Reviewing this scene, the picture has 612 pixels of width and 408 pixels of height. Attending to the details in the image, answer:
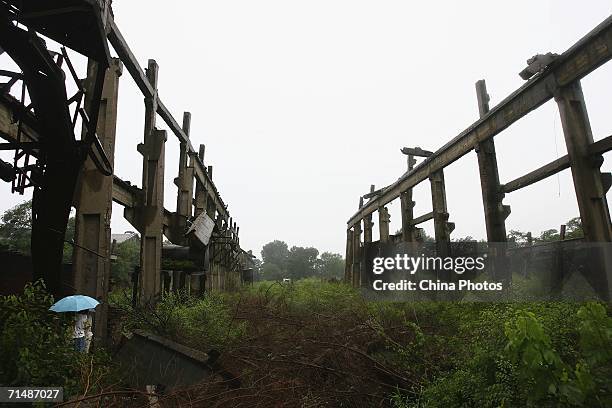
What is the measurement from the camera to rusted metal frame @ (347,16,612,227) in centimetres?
537

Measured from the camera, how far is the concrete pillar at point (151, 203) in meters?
8.22

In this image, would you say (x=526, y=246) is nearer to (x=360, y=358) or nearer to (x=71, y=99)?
(x=360, y=358)

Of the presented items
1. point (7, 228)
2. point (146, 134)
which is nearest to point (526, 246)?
A: point (146, 134)

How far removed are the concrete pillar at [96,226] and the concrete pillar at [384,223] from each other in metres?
10.0

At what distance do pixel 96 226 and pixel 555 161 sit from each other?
7.25m

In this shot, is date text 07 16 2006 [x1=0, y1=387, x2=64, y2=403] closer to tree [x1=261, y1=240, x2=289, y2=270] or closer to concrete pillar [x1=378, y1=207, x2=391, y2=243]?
concrete pillar [x1=378, y1=207, x2=391, y2=243]

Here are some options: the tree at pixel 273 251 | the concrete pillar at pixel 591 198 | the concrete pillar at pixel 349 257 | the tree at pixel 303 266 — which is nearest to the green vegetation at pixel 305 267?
the tree at pixel 303 266

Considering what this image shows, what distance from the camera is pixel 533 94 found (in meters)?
6.67

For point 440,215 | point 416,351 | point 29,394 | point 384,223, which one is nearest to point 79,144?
point 29,394

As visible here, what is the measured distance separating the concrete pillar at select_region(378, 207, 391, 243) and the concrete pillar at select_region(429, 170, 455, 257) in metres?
4.37

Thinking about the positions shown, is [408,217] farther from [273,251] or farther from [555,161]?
[273,251]

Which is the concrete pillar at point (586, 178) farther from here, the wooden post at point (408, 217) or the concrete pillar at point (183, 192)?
the concrete pillar at point (183, 192)

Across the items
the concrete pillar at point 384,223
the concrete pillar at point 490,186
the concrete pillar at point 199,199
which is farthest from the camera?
the concrete pillar at point 384,223

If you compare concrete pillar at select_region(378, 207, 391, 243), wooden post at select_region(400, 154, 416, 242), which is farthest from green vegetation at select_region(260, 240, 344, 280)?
wooden post at select_region(400, 154, 416, 242)
